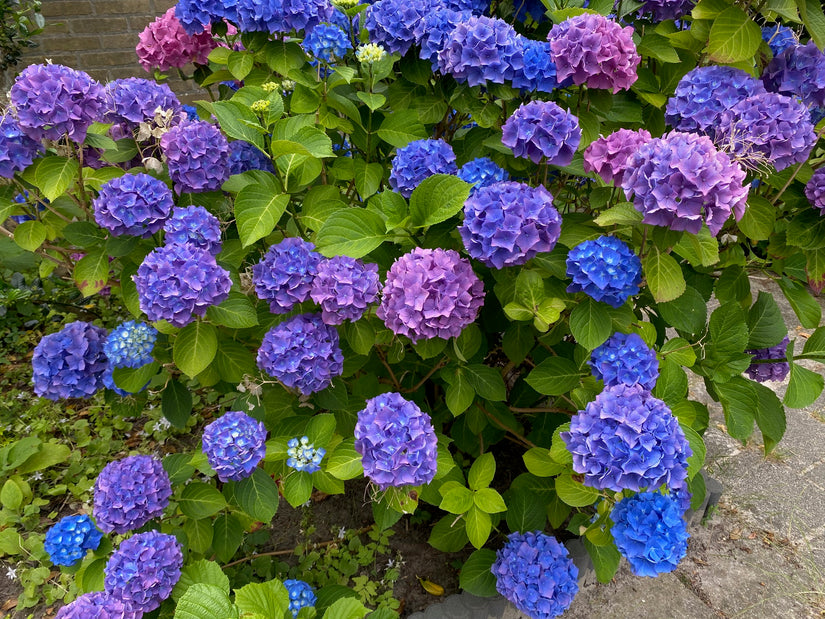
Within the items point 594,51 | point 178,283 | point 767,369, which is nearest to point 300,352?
point 178,283

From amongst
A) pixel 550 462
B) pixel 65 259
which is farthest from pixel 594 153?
pixel 65 259

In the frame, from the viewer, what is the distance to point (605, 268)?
1.29m

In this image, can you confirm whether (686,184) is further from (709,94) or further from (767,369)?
(767,369)

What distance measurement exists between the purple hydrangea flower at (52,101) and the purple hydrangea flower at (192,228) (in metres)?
0.36

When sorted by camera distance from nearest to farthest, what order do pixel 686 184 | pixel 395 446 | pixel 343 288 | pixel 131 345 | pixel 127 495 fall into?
pixel 686 184 → pixel 395 446 → pixel 343 288 → pixel 127 495 → pixel 131 345

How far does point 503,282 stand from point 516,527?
85 centimetres

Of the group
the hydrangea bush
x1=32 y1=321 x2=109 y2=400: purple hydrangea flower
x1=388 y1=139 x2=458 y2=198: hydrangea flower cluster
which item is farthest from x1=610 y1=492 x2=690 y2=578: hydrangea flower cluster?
x1=32 y1=321 x2=109 y2=400: purple hydrangea flower

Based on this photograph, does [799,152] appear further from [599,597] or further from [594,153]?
[599,597]

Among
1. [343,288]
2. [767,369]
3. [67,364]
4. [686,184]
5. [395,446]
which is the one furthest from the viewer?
[767,369]

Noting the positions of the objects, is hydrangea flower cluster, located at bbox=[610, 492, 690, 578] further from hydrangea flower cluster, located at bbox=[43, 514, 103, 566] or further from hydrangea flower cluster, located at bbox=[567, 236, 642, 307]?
hydrangea flower cluster, located at bbox=[43, 514, 103, 566]

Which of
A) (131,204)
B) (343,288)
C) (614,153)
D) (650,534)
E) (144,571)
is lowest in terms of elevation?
(144,571)

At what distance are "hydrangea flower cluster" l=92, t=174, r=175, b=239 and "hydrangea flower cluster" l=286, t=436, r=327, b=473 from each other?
2.21 feet

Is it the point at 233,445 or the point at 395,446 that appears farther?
the point at 233,445

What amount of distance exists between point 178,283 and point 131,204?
289mm
